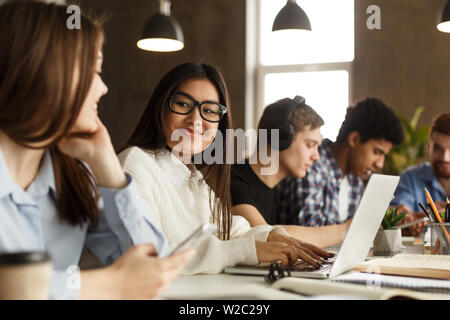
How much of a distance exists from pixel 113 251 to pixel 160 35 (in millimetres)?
3174

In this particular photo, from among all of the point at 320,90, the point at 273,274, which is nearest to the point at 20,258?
the point at 273,274

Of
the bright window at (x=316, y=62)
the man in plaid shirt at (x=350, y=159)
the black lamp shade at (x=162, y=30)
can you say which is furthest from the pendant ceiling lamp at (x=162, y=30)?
the bright window at (x=316, y=62)

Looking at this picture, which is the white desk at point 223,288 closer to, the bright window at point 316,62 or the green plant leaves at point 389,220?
the green plant leaves at point 389,220

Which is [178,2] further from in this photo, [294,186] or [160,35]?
[294,186]

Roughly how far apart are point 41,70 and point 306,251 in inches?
34.5

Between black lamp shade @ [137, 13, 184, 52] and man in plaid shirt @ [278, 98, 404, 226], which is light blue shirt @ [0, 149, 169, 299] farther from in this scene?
black lamp shade @ [137, 13, 184, 52]

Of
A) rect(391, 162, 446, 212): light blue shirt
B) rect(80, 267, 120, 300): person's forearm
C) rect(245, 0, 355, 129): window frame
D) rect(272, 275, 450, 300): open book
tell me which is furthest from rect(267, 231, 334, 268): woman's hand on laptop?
rect(245, 0, 355, 129): window frame

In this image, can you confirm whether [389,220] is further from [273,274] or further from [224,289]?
[224,289]

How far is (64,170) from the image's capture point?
1.07 meters

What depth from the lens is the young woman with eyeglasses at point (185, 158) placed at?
1.58m

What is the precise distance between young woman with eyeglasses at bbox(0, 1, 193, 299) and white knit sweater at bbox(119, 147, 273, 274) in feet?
0.69

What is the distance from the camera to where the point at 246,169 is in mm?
2539

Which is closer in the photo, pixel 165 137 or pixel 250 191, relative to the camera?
pixel 165 137

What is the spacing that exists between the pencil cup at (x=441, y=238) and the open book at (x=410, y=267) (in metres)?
0.26
